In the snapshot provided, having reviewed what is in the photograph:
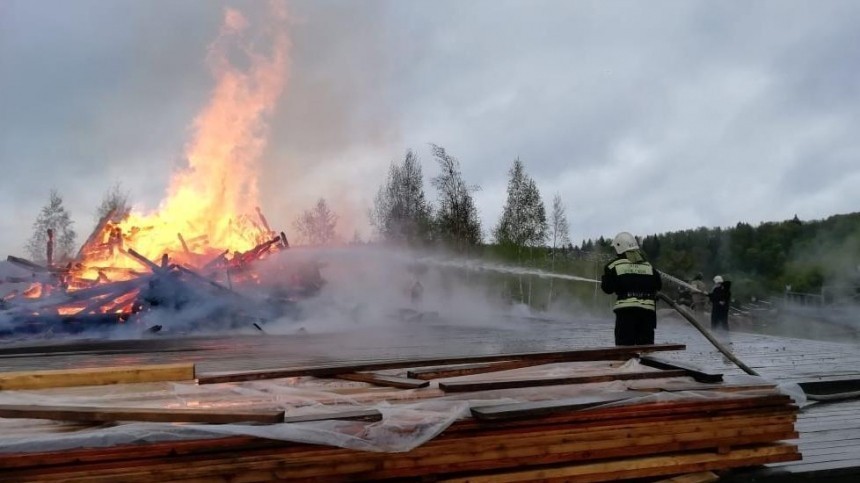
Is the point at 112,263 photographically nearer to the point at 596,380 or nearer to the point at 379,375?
the point at 379,375

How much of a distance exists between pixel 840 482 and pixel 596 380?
5.29 feet

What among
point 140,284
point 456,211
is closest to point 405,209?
point 456,211

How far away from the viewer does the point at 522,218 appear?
1399 inches

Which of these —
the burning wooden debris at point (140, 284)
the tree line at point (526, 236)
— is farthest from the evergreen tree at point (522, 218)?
the burning wooden debris at point (140, 284)

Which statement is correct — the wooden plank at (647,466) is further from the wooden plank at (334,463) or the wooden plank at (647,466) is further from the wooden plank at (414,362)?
the wooden plank at (414,362)

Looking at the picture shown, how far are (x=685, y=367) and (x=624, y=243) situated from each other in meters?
2.24

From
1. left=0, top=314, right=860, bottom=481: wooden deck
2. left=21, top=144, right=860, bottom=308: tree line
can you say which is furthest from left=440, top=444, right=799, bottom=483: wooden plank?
left=21, top=144, right=860, bottom=308: tree line

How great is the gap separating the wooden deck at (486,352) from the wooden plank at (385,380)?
1.96m

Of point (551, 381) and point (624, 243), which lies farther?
point (624, 243)

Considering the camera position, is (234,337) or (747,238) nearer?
(234,337)

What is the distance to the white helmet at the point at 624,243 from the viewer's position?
263 inches

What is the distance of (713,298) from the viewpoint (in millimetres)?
14250

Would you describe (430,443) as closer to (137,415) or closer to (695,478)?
(137,415)

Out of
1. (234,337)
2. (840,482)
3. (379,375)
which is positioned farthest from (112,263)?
(840,482)
